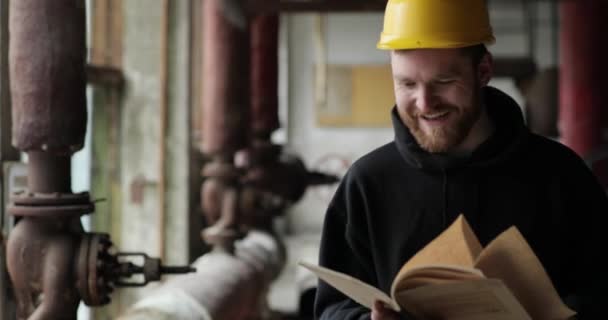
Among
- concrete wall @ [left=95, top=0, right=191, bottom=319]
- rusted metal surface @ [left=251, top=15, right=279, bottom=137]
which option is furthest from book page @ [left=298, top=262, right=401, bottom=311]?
rusted metal surface @ [left=251, top=15, right=279, bottom=137]

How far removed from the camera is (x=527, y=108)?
34.1ft

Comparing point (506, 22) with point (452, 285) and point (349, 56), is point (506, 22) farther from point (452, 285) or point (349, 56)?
point (452, 285)

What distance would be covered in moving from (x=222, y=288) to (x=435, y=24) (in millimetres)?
3073

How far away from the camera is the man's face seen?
2229 mm

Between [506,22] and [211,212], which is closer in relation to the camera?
[211,212]

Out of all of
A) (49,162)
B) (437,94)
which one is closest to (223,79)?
(49,162)

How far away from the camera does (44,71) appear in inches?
117

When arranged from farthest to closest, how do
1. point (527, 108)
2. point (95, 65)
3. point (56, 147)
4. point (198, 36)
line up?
point (527, 108) < point (198, 36) < point (95, 65) < point (56, 147)

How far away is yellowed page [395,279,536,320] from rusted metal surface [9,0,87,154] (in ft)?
4.42

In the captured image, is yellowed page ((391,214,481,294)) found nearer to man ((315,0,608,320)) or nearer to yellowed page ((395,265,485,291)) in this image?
yellowed page ((395,265,485,291))

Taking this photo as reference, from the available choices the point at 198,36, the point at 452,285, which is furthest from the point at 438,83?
the point at 198,36

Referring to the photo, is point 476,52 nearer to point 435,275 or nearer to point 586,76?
point 435,275

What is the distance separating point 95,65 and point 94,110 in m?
0.43

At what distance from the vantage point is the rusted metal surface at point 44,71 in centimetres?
296
